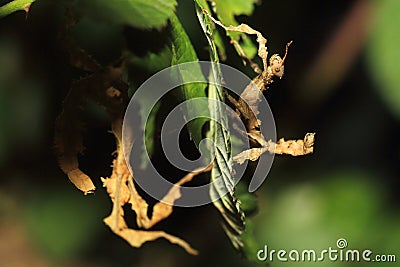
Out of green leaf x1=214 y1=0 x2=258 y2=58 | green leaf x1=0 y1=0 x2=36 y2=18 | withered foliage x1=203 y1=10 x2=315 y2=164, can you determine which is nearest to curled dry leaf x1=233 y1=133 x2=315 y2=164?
withered foliage x1=203 y1=10 x2=315 y2=164

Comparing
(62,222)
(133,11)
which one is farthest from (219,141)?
(62,222)

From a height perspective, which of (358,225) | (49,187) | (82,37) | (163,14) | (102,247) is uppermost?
(163,14)

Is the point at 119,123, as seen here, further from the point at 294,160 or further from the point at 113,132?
the point at 294,160

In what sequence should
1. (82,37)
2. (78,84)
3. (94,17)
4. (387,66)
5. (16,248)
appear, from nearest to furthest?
(94,17) → (78,84) → (82,37) → (387,66) → (16,248)

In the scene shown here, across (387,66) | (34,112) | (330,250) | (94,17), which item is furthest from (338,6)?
(94,17)

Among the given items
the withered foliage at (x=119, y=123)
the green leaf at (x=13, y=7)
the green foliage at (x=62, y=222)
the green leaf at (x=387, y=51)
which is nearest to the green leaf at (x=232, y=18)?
the withered foliage at (x=119, y=123)

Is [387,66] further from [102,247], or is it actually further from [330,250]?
[102,247]

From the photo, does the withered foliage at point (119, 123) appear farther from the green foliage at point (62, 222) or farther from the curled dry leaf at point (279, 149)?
the green foliage at point (62, 222)
